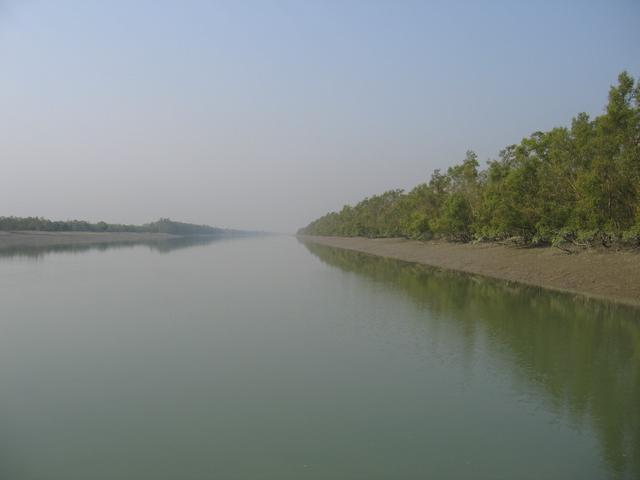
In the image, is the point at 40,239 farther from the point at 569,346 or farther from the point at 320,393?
the point at 569,346

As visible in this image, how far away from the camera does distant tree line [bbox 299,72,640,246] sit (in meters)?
25.3

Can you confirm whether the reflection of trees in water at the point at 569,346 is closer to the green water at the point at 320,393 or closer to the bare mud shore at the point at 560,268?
the green water at the point at 320,393

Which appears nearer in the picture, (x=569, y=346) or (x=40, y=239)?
(x=569, y=346)

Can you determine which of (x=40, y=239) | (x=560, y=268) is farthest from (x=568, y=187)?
(x=40, y=239)

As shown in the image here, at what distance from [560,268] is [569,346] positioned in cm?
1619

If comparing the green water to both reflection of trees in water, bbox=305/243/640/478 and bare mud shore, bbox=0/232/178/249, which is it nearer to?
reflection of trees in water, bbox=305/243/640/478

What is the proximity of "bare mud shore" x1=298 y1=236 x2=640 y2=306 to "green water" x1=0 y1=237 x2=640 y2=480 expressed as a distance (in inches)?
115

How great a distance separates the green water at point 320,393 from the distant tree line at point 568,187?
8.71 metres

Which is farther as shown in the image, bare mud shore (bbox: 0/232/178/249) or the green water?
bare mud shore (bbox: 0/232/178/249)

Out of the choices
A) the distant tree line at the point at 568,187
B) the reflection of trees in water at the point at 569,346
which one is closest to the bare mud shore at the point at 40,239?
the distant tree line at the point at 568,187

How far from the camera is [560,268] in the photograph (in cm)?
2772

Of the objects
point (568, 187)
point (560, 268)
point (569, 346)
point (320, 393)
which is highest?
point (568, 187)

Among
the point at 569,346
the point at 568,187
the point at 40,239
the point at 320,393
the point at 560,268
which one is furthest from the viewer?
the point at 40,239

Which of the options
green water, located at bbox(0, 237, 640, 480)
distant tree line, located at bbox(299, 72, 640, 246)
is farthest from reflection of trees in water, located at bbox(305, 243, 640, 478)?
distant tree line, located at bbox(299, 72, 640, 246)
